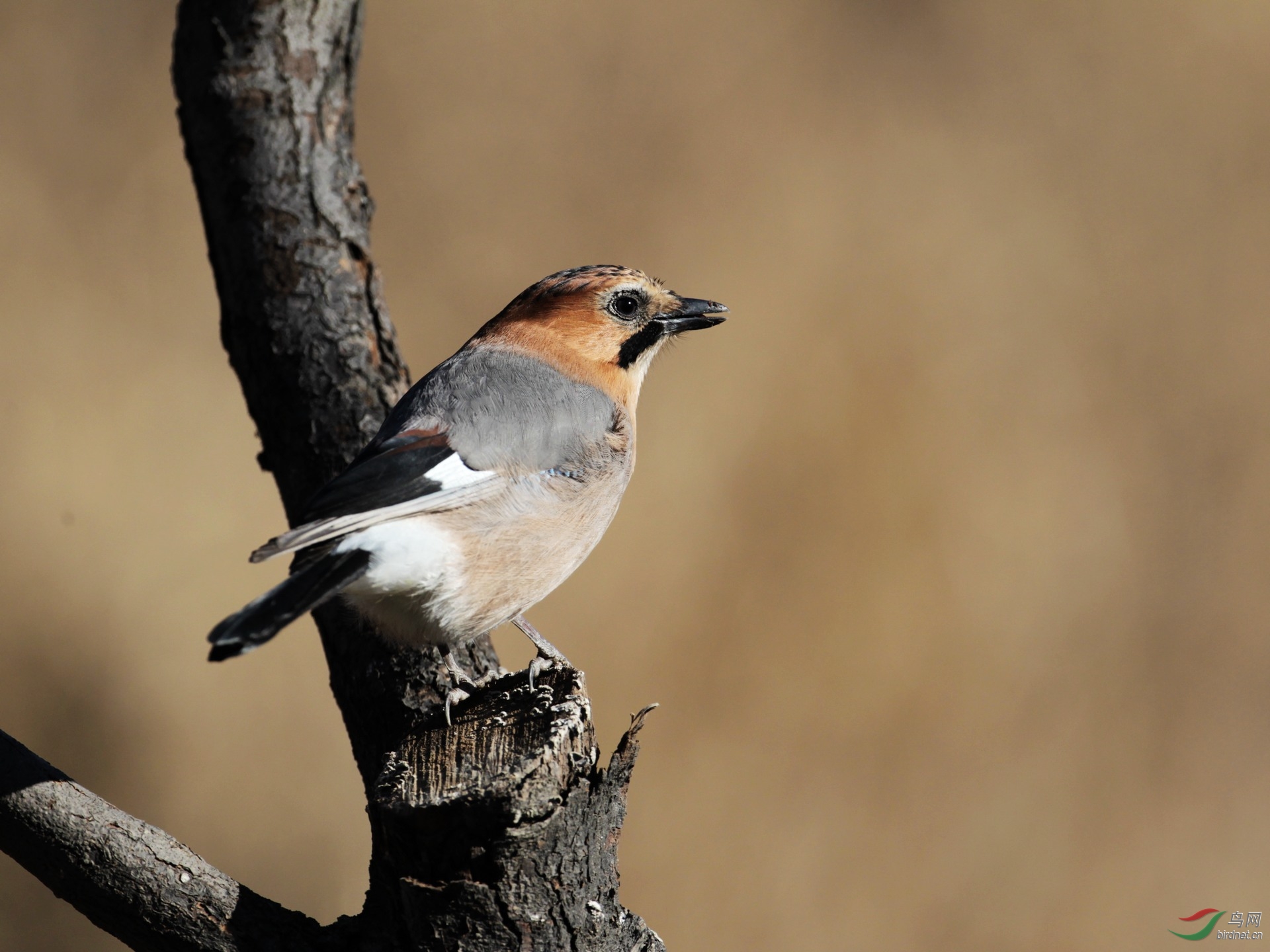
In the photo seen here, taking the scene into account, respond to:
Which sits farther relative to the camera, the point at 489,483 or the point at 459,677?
the point at 459,677

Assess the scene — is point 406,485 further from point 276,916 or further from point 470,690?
point 276,916

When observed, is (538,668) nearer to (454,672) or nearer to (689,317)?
(454,672)

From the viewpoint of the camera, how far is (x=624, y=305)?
338cm

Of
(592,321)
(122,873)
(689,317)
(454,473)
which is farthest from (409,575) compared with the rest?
(689,317)

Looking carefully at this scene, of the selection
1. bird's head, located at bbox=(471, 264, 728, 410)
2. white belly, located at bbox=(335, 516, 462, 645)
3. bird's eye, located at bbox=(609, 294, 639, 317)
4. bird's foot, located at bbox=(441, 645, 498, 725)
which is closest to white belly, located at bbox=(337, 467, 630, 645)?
white belly, located at bbox=(335, 516, 462, 645)

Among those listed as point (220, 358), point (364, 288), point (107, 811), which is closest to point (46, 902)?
point (220, 358)

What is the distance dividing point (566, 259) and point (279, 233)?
2128mm

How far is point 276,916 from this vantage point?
214cm

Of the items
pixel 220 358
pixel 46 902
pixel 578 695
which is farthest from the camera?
pixel 220 358

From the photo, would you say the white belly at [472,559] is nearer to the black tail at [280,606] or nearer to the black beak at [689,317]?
the black tail at [280,606]

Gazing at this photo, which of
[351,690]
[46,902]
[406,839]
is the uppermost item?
[351,690]

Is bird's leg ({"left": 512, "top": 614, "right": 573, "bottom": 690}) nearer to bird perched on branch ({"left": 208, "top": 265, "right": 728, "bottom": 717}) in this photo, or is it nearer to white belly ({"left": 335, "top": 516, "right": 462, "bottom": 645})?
bird perched on branch ({"left": 208, "top": 265, "right": 728, "bottom": 717})

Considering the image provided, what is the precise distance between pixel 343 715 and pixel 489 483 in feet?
2.88

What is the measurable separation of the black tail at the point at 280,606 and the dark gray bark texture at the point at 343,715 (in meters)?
0.41
